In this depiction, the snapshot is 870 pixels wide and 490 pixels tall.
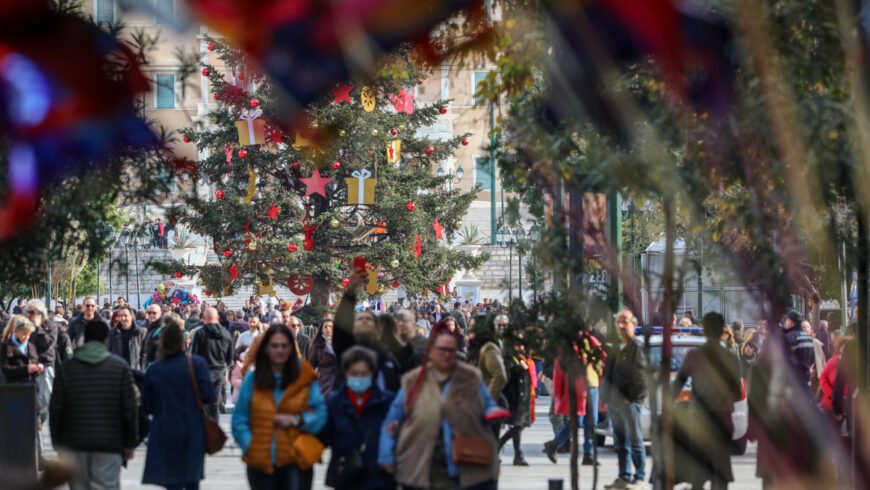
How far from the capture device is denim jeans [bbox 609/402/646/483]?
41.2 ft

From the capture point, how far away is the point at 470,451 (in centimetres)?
778

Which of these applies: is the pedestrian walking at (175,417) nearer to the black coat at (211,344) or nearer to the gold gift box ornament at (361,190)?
the black coat at (211,344)

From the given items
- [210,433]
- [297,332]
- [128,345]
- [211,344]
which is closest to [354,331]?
[210,433]

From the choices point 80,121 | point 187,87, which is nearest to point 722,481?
point 187,87

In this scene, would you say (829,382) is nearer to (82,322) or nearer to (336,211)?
(82,322)

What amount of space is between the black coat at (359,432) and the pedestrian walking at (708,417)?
2.55 m

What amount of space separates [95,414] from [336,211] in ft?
93.2

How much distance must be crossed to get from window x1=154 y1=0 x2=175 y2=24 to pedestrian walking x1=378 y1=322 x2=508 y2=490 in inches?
231

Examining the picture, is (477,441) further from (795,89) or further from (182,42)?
(182,42)

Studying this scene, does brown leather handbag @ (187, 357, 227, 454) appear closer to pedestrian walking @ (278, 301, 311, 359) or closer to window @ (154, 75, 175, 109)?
window @ (154, 75, 175, 109)

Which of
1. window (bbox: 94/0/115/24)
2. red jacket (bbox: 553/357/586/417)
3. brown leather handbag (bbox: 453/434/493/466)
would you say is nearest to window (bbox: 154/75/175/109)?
window (bbox: 94/0/115/24)

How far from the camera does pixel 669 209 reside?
7465 mm

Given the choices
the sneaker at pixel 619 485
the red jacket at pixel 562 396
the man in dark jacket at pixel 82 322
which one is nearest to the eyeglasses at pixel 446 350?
the sneaker at pixel 619 485

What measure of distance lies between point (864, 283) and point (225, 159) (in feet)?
100
